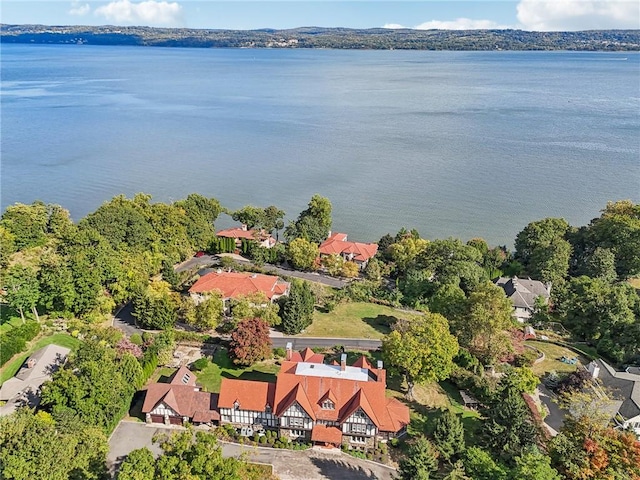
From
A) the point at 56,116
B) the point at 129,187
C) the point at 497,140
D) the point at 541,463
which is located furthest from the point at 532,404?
the point at 56,116

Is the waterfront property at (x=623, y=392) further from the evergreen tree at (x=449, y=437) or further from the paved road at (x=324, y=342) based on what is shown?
the paved road at (x=324, y=342)

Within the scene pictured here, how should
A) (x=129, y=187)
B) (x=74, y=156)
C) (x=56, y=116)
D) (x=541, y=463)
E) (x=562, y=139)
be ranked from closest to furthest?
(x=541, y=463) < (x=129, y=187) < (x=74, y=156) < (x=562, y=139) < (x=56, y=116)

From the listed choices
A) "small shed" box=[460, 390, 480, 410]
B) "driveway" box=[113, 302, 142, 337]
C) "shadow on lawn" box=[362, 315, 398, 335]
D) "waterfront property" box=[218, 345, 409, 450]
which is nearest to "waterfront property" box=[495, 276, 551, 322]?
"shadow on lawn" box=[362, 315, 398, 335]

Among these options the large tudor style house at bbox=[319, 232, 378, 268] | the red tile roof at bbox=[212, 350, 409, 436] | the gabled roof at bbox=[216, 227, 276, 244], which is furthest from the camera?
the gabled roof at bbox=[216, 227, 276, 244]

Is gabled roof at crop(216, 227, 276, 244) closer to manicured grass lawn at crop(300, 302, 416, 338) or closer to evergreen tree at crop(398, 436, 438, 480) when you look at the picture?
manicured grass lawn at crop(300, 302, 416, 338)

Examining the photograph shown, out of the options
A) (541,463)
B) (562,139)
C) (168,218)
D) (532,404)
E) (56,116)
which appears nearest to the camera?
(541,463)

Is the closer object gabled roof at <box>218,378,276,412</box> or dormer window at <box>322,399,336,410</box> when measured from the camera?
dormer window at <box>322,399,336,410</box>

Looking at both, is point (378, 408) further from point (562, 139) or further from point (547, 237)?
point (562, 139)
